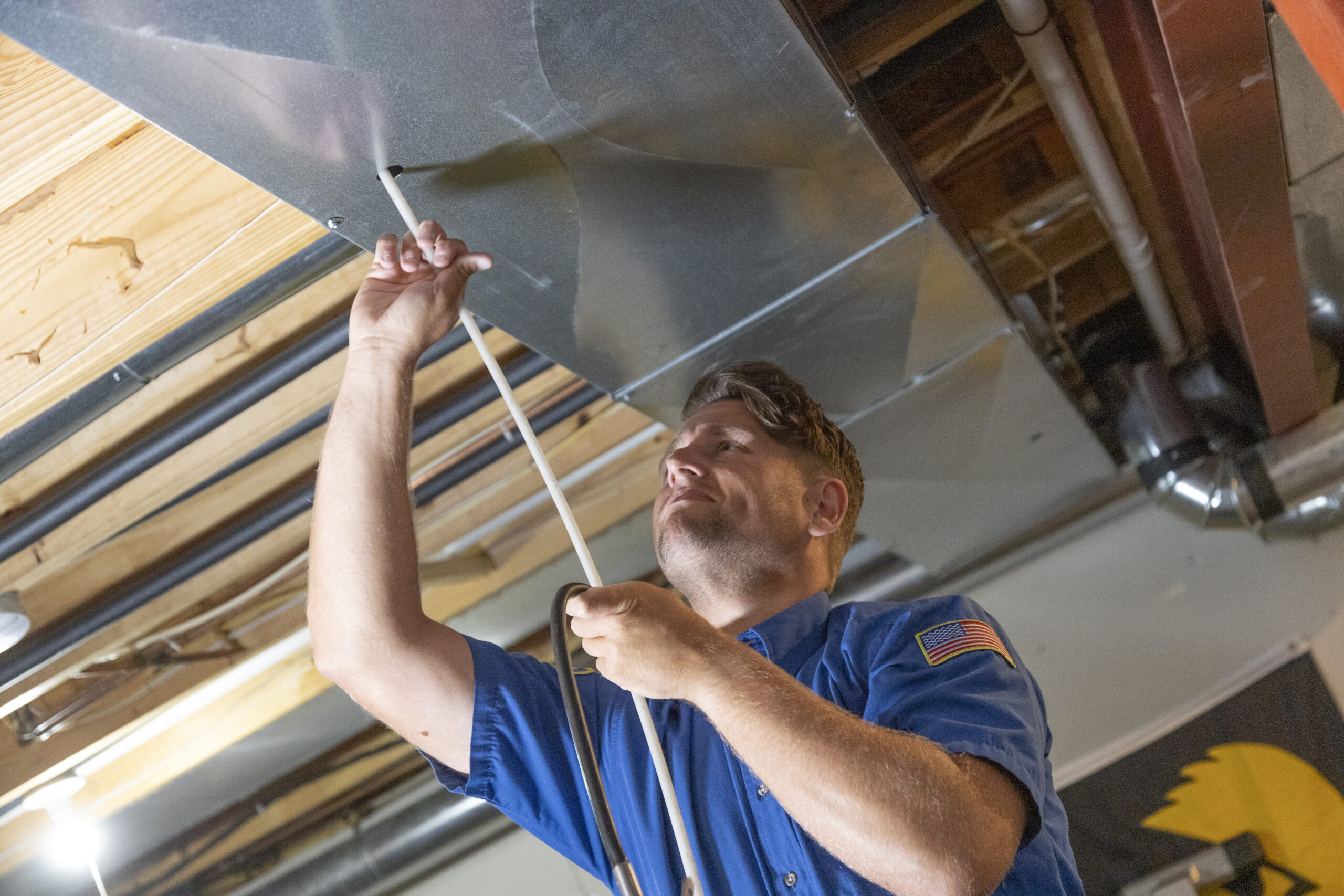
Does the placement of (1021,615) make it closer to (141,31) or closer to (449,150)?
(449,150)

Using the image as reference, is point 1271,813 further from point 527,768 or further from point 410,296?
point 410,296

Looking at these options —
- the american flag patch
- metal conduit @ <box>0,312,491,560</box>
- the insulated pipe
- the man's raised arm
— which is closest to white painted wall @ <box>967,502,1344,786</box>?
the insulated pipe

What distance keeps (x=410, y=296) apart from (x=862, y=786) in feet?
2.28

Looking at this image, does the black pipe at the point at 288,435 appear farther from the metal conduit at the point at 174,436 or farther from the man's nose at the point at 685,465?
the man's nose at the point at 685,465

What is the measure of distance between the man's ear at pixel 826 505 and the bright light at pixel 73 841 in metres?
2.25

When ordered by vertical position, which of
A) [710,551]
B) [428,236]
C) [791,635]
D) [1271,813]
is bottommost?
[1271,813]

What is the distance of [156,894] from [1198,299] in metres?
3.87

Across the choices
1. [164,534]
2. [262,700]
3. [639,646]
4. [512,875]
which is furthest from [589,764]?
[512,875]

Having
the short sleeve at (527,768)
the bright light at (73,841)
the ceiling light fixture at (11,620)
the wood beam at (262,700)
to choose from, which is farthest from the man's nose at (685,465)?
the bright light at (73,841)

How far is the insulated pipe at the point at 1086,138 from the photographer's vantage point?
1459 millimetres

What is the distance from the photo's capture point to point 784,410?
152 centimetres

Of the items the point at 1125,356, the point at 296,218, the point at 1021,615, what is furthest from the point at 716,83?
the point at 1021,615

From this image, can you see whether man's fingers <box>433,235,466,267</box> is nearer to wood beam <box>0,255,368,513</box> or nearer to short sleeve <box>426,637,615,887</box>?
short sleeve <box>426,637,615,887</box>

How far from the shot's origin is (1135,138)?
191 cm
